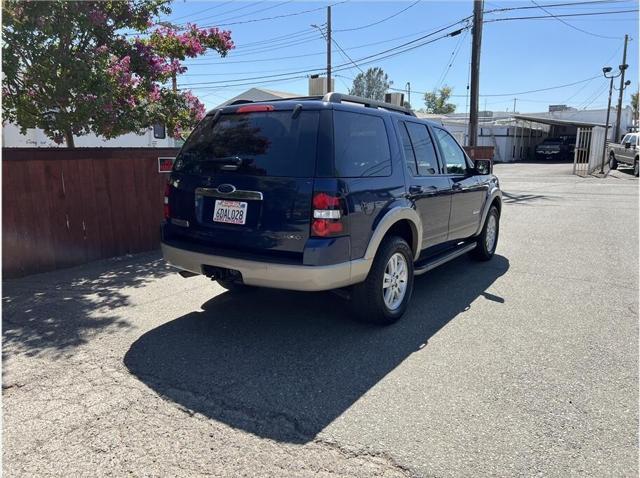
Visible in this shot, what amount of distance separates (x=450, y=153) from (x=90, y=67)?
15.1 feet

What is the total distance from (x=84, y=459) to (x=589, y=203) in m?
14.3

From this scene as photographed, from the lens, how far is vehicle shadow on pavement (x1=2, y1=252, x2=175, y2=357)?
4.12 m

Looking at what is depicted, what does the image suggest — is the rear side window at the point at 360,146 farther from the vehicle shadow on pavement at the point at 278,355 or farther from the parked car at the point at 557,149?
the parked car at the point at 557,149

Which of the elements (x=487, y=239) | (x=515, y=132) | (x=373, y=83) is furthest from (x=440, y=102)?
(x=487, y=239)

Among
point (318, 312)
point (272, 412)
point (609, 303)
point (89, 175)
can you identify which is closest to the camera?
point (272, 412)

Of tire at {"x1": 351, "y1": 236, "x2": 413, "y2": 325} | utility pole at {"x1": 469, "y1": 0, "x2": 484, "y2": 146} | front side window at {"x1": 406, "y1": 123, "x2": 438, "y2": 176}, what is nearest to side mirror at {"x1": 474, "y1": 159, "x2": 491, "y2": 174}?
front side window at {"x1": 406, "y1": 123, "x2": 438, "y2": 176}

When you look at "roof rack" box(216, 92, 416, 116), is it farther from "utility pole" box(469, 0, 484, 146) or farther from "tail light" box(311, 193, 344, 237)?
"utility pole" box(469, 0, 484, 146)

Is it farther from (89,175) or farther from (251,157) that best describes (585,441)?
(89,175)

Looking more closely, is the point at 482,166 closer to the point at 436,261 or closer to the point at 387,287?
the point at 436,261

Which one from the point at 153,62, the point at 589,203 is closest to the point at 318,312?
the point at 153,62

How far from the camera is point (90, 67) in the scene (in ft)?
20.5

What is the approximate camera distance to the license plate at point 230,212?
3844mm

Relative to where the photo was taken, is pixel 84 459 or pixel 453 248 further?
pixel 453 248

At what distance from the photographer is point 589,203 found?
1373 cm
